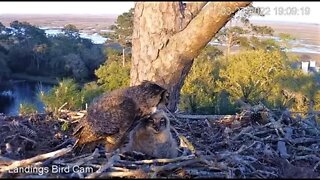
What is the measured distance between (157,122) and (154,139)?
85 millimetres

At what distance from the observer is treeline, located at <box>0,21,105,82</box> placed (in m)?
20.8

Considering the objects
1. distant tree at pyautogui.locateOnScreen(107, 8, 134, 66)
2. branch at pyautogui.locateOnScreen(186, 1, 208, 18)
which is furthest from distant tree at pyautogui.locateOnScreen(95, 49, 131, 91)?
branch at pyautogui.locateOnScreen(186, 1, 208, 18)

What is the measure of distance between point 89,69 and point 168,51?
18.9 metres

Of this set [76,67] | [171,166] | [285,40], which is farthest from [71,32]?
[171,166]

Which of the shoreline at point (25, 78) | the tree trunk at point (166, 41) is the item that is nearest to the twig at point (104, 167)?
the tree trunk at point (166, 41)

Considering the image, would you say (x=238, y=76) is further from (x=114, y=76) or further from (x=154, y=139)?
(x=154, y=139)

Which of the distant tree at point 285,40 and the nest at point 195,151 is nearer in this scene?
the nest at point 195,151

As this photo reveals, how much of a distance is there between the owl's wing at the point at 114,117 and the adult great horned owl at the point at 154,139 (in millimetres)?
102

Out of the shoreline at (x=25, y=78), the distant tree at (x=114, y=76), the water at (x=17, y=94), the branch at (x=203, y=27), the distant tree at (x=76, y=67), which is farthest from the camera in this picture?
the shoreline at (x=25, y=78)

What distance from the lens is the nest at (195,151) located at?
65.9 inches

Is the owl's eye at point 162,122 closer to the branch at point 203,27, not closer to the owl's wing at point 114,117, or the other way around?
the owl's wing at point 114,117

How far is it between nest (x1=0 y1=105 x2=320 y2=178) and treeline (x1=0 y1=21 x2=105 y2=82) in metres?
17.0

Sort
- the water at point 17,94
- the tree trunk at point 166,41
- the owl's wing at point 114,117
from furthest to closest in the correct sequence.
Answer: the water at point 17,94 < the tree trunk at point 166,41 < the owl's wing at point 114,117

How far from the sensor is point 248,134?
2.75 meters
